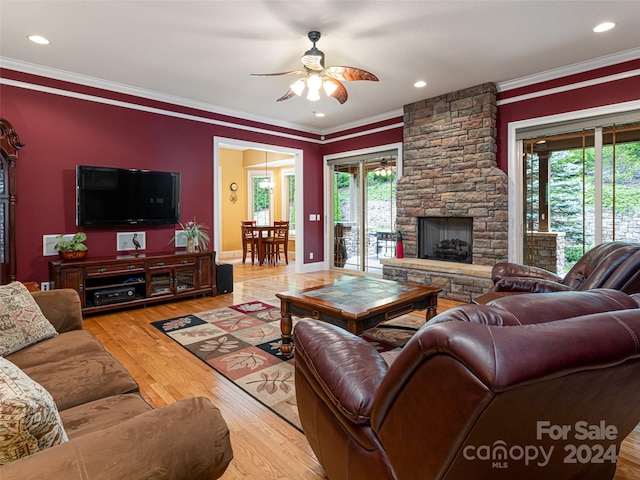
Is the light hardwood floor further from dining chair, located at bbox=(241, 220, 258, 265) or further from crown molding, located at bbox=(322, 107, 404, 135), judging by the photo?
dining chair, located at bbox=(241, 220, 258, 265)

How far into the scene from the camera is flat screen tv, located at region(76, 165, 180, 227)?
4297 millimetres

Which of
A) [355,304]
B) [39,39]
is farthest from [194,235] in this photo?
[355,304]

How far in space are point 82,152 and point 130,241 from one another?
1.23 m

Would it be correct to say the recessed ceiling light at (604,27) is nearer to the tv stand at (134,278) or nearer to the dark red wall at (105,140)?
the dark red wall at (105,140)

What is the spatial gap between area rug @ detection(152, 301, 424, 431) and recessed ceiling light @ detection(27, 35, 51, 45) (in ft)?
9.78

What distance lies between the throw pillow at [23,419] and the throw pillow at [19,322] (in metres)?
1.26

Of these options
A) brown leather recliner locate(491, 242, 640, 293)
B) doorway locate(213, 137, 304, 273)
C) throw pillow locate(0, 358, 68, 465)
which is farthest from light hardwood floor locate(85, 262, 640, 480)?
doorway locate(213, 137, 304, 273)

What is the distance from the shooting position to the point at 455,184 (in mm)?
5012

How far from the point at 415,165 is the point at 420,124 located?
614 mm

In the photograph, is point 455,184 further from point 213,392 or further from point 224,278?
point 213,392

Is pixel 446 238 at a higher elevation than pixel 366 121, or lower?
lower

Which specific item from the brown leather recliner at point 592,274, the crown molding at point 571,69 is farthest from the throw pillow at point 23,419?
the crown molding at point 571,69

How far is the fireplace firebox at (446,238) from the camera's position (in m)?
5.13

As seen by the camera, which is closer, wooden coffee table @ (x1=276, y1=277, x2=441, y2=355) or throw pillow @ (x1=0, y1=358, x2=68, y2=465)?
throw pillow @ (x1=0, y1=358, x2=68, y2=465)
